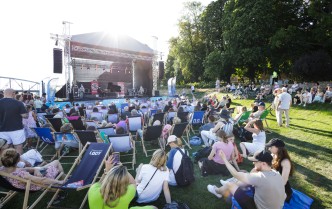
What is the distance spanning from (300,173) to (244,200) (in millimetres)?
2528

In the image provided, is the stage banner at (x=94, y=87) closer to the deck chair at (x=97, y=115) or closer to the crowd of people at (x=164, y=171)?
the deck chair at (x=97, y=115)

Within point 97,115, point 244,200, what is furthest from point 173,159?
point 97,115

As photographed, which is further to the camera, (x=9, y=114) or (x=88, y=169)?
(x=9, y=114)

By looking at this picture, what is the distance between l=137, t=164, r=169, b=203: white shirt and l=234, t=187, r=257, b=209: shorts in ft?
3.30

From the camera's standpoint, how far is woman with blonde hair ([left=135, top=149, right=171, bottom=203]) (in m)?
3.23

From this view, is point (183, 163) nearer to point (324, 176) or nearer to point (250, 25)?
point (324, 176)

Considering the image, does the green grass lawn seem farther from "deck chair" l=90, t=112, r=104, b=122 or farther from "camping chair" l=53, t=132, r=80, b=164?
"deck chair" l=90, t=112, r=104, b=122

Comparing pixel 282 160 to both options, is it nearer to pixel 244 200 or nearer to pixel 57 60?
pixel 244 200

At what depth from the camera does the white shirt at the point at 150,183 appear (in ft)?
10.6

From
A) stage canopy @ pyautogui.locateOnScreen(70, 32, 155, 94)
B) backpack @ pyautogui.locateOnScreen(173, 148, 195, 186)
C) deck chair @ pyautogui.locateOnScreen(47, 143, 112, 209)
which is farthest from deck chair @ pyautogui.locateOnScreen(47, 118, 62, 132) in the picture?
stage canopy @ pyautogui.locateOnScreen(70, 32, 155, 94)

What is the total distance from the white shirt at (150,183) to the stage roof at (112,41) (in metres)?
14.8

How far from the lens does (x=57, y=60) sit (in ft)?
49.4

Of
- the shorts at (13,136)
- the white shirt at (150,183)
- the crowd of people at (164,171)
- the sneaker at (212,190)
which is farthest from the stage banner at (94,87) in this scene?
the white shirt at (150,183)

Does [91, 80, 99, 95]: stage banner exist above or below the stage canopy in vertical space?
below
